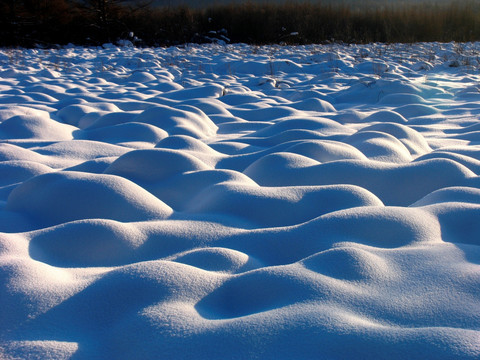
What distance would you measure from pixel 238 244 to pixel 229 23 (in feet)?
48.0

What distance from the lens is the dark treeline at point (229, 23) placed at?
12.9 m

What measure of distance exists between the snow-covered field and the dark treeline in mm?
11122

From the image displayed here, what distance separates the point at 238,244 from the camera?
4.31 ft

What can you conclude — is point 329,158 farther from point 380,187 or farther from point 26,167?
point 26,167

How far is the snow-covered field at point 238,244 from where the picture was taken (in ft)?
2.77

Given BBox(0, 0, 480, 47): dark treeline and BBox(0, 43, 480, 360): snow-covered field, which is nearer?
BBox(0, 43, 480, 360): snow-covered field

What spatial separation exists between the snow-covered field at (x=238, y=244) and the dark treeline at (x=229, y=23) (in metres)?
11.1

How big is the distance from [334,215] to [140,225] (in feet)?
2.04

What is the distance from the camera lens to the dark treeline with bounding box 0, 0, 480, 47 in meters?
12.9

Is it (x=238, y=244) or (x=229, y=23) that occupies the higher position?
(x=229, y=23)

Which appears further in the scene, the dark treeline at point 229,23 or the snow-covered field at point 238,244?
the dark treeline at point 229,23

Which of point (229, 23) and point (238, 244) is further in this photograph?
point (229, 23)

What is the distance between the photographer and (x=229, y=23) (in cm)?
1482

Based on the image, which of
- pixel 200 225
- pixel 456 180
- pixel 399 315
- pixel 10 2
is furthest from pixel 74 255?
pixel 10 2
